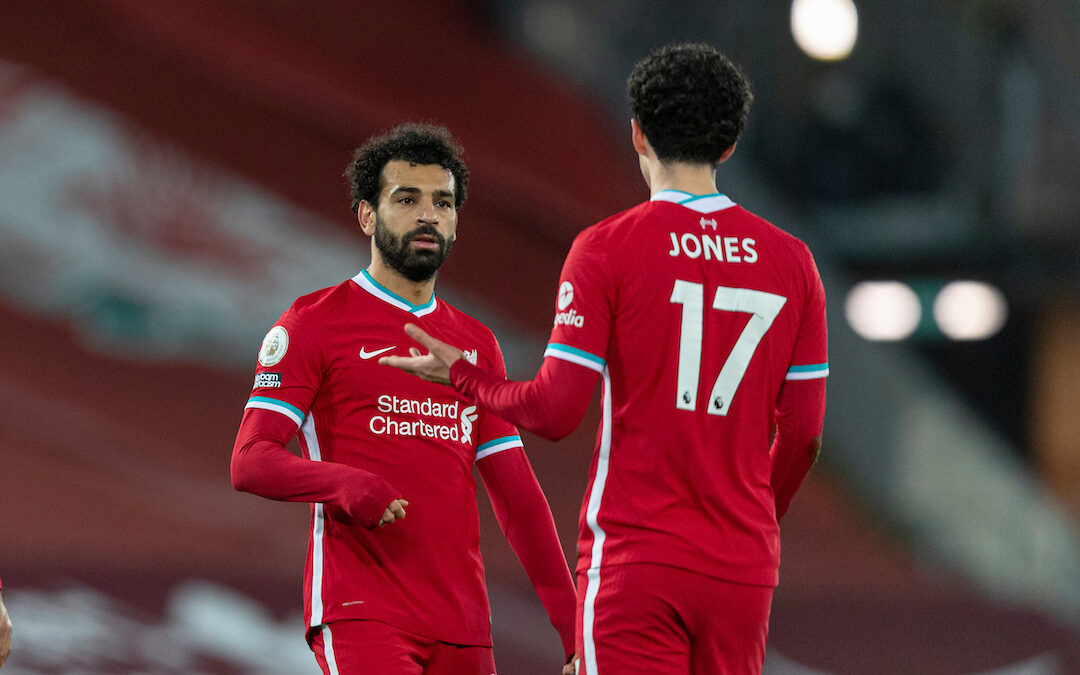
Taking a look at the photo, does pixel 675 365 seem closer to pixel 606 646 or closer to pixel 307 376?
pixel 606 646

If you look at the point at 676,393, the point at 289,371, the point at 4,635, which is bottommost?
the point at 4,635

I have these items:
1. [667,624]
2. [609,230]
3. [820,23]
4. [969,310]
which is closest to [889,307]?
[969,310]

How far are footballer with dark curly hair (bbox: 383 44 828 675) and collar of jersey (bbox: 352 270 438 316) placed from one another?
2.95 feet

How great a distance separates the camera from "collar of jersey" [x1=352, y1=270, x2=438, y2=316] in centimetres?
332

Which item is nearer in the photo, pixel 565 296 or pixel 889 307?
pixel 565 296

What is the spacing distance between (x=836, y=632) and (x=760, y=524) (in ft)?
14.6

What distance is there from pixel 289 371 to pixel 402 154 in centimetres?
74

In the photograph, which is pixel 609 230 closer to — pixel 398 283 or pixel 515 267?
pixel 398 283

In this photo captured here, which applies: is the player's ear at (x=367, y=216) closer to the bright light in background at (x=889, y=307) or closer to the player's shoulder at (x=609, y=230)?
the player's shoulder at (x=609, y=230)

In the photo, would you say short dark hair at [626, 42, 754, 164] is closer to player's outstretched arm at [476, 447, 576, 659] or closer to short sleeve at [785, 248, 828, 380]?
short sleeve at [785, 248, 828, 380]

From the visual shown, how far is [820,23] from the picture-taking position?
8242 millimetres

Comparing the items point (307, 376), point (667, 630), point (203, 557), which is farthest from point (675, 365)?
point (203, 557)

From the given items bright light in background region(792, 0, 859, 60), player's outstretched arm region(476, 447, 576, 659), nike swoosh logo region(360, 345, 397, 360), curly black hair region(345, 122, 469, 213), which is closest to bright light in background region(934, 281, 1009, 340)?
bright light in background region(792, 0, 859, 60)

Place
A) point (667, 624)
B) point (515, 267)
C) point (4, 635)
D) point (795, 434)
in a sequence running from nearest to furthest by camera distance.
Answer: point (667, 624), point (795, 434), point (4, 635), point (515, 267)
